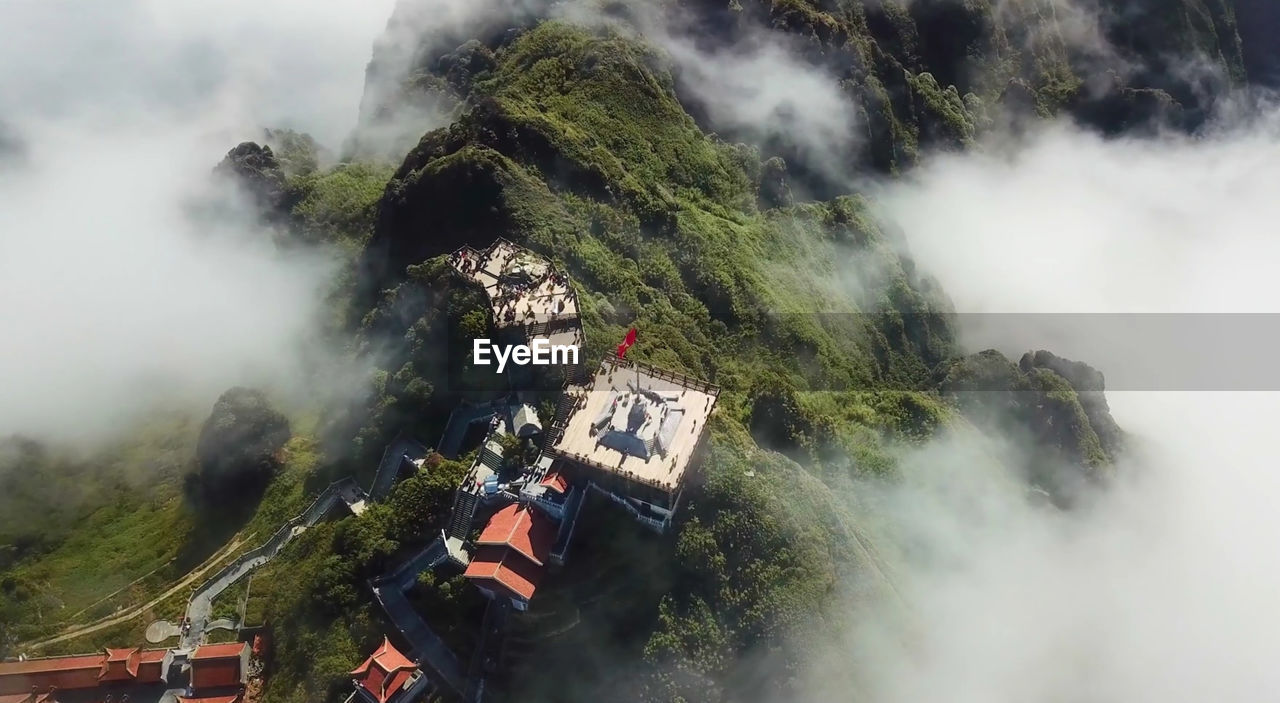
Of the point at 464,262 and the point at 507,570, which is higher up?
the point at 464,262

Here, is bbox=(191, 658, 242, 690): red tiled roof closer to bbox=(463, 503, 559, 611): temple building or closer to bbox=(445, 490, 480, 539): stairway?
bbox=(445, 490, 480, 539): stairway

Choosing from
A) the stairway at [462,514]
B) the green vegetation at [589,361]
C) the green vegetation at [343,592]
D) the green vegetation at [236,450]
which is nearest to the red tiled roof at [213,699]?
the green vegetation at [343,592]

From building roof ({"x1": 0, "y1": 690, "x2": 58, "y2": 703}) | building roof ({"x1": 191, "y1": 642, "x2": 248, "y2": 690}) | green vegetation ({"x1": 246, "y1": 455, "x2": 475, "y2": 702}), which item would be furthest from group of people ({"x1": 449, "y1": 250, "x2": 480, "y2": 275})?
building roof ({"x1": 0, "y1": 690, "x2": 58, "y2": 703})

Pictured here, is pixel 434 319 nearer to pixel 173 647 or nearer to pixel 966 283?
pixel 173 647

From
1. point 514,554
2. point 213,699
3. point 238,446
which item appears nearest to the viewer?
point 514,554

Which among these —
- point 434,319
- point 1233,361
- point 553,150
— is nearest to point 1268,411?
point 1233,361

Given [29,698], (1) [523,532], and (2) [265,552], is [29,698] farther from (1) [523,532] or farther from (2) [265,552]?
(1) [523,532]

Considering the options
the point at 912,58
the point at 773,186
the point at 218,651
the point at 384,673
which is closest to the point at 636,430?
the point at 384,673
